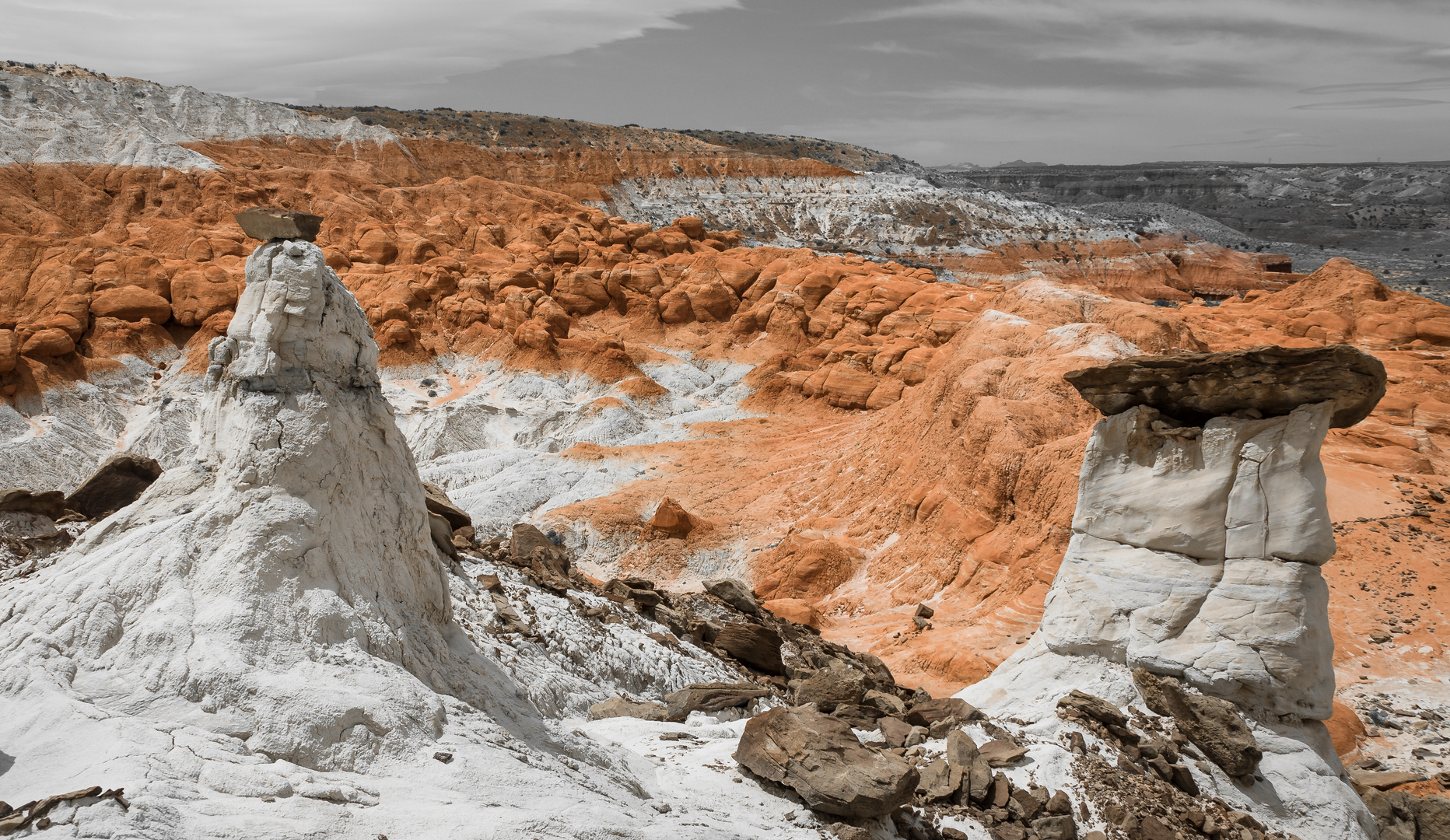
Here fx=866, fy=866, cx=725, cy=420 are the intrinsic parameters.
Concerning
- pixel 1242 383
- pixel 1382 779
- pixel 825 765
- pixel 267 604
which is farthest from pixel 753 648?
pixel 1382 779

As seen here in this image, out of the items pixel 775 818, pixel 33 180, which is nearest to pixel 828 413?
pixel 775 818

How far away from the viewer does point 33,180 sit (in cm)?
5341

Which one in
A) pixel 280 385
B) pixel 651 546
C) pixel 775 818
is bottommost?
pixel 651 546

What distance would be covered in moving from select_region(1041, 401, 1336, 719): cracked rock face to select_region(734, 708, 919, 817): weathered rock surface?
4.36 meters

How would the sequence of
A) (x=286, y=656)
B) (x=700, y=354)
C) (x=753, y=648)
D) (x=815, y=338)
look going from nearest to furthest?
(x=286, y=656)
(x=753, y=648)
(x=815, y=338)
(x=700, y=354)

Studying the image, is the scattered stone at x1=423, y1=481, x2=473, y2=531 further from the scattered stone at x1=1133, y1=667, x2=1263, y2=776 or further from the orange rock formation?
the scattered stone at x1=1133, y1=667, x2=1263, y2=776

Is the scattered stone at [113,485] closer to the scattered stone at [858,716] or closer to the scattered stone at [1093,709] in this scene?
the scattered stone at [858,716]

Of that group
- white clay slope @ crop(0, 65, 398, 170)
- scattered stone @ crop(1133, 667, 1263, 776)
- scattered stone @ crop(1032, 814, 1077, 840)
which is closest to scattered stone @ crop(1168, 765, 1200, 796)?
scattered stone @ crop(1133, 667, 1263, 776)

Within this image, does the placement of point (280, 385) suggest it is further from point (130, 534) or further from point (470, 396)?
point (470, 396)

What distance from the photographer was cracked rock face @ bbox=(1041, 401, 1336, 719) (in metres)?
10.2

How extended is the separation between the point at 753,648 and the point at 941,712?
457cm

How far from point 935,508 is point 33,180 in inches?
2335

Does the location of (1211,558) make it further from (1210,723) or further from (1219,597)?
(1210,723)

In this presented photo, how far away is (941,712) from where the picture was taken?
Result: 10758 mm
